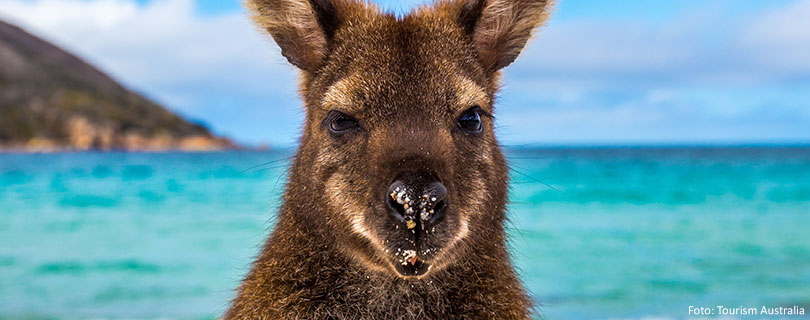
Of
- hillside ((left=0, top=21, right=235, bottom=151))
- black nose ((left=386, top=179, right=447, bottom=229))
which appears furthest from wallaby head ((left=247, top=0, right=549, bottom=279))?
hillside ((left=0, top=21, right=235, bottom=151))

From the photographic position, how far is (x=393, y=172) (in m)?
4.06

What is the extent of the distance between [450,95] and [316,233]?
3.65ft

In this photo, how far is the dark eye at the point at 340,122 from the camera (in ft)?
14.9

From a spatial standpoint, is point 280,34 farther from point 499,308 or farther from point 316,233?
point 499,308

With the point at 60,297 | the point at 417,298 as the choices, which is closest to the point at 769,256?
the point at 60,297

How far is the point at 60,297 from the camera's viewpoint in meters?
15.4

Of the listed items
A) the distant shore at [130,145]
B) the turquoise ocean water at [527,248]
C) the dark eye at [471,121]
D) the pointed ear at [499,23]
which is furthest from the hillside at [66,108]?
the dark eye at [471,121]

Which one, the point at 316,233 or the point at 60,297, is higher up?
the point at 60,297

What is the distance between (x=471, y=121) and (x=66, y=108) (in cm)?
12535

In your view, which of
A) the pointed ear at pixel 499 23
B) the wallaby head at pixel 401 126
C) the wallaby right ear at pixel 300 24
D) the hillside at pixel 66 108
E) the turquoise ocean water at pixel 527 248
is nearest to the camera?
the wallaby head at pixel 401 126

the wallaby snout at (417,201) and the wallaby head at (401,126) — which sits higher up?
the wallaby head at (401,126)

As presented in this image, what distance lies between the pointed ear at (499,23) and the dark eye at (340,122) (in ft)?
3.47

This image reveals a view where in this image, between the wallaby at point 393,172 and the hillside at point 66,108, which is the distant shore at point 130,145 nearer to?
the hillside at point 66,108

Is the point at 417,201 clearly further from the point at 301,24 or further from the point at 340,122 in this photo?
the point at 301,24
